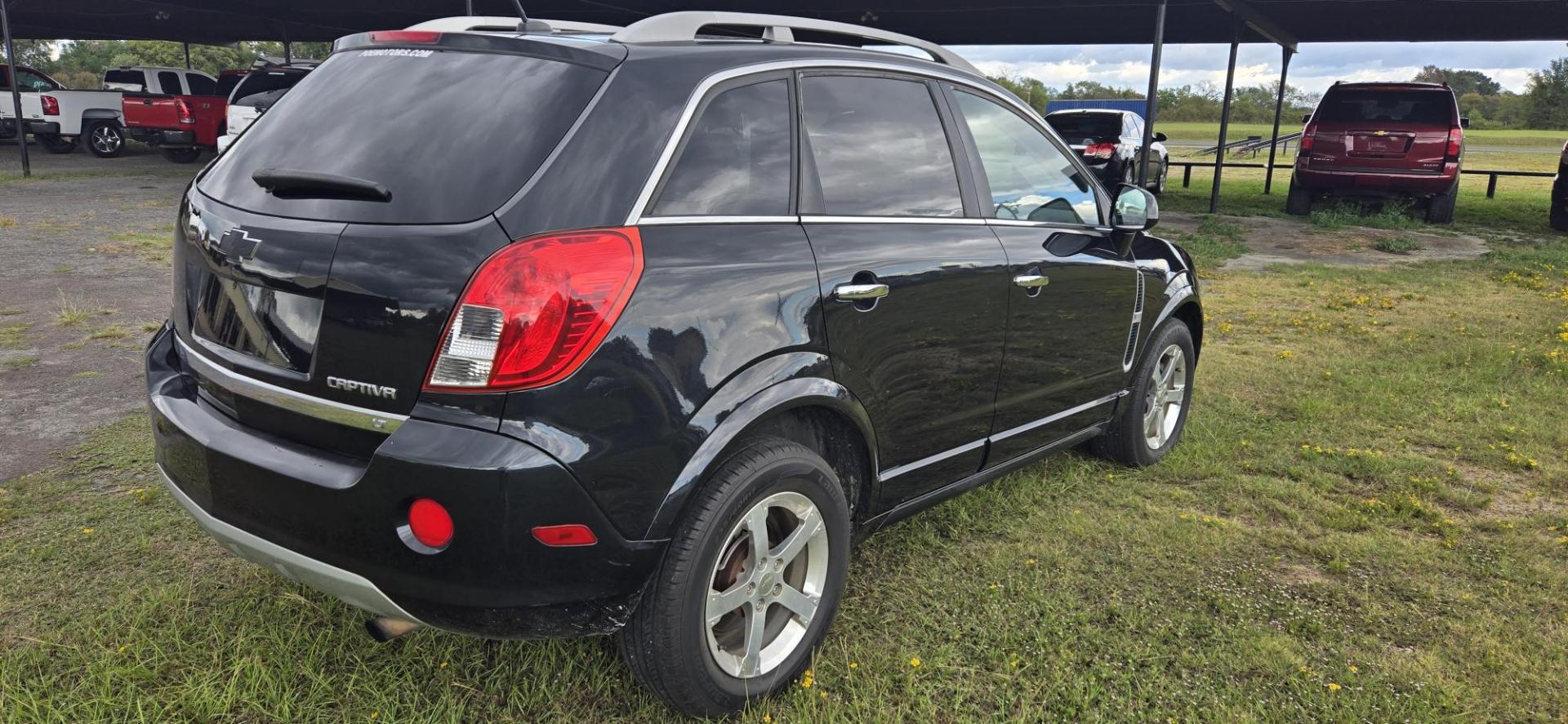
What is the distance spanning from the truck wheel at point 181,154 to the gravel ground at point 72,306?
6632 millimetres

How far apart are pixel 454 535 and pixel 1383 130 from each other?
14335 millimetres

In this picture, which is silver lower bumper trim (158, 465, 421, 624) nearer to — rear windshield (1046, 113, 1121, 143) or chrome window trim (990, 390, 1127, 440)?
chrome window trim (990, 390, 1127, 440)

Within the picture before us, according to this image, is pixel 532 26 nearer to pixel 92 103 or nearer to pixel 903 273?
pixel 903 273

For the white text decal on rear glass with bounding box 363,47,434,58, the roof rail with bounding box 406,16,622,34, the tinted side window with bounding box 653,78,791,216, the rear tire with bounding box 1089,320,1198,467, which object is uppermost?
the roof rail with bounding box 406,16,622,34

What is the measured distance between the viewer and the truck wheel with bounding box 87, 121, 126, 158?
68.5ft

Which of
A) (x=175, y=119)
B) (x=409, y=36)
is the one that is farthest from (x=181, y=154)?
(x=409, y=36)

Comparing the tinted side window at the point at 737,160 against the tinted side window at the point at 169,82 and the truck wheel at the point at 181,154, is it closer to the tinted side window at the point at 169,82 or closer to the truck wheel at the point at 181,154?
the truck wheel at the point at 181,154

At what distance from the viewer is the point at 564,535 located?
80.1 inches

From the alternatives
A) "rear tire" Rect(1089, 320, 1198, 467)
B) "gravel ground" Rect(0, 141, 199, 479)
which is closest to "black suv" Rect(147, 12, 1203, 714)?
"rear tire" Rect(1089, 320, 1198, 467)

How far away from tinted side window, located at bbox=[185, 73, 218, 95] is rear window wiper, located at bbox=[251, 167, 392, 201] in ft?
71.6

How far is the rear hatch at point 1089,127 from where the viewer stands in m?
16.1

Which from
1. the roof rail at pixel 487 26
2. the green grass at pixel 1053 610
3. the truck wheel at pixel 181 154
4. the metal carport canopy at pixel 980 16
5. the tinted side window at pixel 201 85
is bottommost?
the green grass at pixel 1053 610

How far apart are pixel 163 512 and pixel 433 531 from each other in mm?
2037

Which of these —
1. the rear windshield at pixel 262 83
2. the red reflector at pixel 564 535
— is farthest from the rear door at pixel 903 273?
the rear windshield at pixel 262 83
